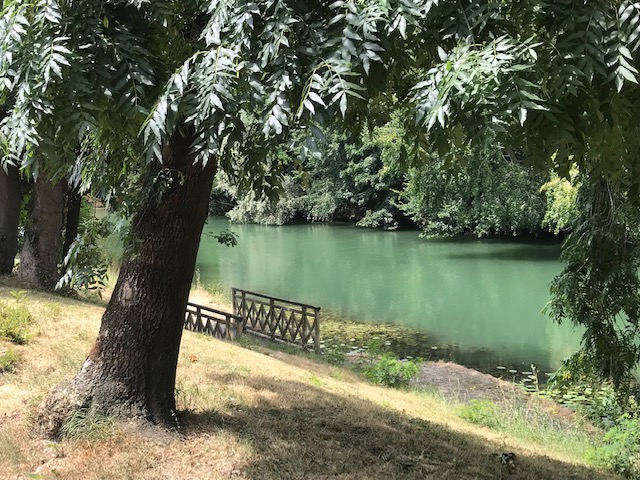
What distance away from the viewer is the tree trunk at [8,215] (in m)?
11.8

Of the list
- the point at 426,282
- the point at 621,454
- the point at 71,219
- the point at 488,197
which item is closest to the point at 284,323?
the point at 71,219

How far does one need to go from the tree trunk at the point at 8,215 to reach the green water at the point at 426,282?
397 inches

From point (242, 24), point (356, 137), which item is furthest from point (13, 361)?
point (242, 24)

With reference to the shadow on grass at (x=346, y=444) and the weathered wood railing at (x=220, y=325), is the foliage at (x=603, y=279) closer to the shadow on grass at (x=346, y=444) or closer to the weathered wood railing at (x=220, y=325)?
the shadow on grass at (x=346, y=444)

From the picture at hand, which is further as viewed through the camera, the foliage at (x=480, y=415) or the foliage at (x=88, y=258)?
the foliage at (x=480, y=415)

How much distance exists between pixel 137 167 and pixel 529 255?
1152 inches

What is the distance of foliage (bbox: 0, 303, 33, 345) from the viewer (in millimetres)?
6102

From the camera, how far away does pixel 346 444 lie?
14.8 feet

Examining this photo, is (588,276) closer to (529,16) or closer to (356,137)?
(356,137)

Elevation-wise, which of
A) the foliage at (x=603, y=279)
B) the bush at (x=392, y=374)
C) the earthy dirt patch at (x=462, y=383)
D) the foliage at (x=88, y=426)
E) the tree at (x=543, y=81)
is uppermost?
the tree at (x=543, y=81)

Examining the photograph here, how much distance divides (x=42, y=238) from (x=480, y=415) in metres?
8.26

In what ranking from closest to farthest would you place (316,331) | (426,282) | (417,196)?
(316,331)
(417,196)
(426,282)

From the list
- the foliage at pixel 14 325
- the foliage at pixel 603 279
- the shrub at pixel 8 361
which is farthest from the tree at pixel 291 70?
the foliage at pixel 14 325

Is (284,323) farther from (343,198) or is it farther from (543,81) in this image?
(343,198)
